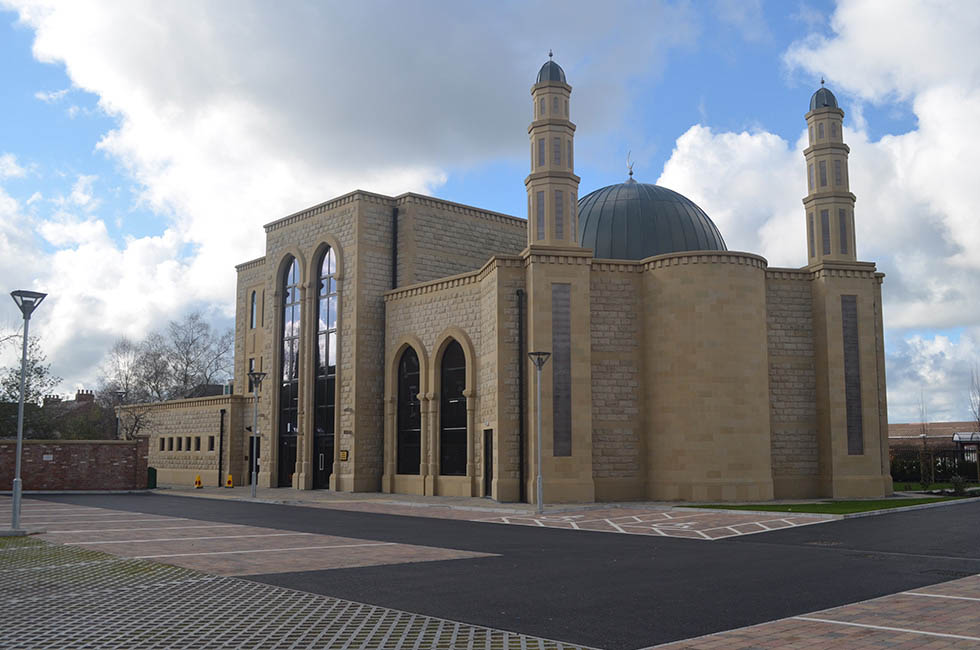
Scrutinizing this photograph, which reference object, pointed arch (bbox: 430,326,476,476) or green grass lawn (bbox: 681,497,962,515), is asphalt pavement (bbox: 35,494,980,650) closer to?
green grass lawn (bbox: 681,497,962,515)

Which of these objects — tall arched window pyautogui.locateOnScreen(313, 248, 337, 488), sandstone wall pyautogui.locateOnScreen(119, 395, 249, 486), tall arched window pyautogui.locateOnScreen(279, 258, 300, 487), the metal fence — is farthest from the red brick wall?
the metal fence

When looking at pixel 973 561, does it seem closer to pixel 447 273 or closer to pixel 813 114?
pixel 813 114

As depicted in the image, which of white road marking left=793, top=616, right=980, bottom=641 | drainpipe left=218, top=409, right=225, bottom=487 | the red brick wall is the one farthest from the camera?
drainpipe left=218, top=409, right=225, bottom=487

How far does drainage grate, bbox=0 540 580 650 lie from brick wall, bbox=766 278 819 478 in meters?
21.6

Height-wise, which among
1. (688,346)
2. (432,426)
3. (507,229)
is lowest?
(432,426)

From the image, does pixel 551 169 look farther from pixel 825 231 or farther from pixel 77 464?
pixel 77 464

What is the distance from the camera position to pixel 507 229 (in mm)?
39344

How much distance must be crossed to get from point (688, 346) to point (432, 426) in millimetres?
10196

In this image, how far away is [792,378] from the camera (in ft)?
93.7

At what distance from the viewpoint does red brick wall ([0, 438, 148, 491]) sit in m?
37.0

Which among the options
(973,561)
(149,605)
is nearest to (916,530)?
(973,561)

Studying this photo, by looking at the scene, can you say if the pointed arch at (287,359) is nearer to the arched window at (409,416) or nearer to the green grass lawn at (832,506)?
the arched window at (409,416)

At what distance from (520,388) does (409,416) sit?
750 centimetres

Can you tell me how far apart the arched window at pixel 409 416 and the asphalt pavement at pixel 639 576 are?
13436 mm
